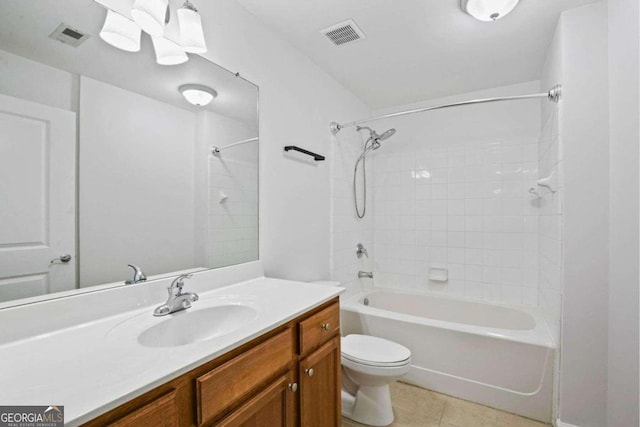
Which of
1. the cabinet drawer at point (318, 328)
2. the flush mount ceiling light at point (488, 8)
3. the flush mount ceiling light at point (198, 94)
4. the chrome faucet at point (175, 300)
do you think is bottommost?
the cabinet drawer at point (318, 328)

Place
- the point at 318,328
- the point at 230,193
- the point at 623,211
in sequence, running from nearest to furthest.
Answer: the point at 318,328, the point at 623,211, the point at 230,193

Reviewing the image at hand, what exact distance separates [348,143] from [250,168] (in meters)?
1.31

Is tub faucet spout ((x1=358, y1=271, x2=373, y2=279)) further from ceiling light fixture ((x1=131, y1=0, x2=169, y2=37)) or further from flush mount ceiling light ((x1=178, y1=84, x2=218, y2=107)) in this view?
ceiling light fixture ((x1=131, y1=0, x2=169, y2=37))

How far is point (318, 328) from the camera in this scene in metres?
1.25

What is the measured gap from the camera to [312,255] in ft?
7.23

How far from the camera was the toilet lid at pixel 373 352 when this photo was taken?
5.46 feet

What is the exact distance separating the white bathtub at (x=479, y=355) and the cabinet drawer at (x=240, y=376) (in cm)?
133

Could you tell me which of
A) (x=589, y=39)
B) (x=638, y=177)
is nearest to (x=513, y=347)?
(x=638, y=177)

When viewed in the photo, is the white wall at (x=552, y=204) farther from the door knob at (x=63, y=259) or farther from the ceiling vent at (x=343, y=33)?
the door knob at (x=63, y=259)

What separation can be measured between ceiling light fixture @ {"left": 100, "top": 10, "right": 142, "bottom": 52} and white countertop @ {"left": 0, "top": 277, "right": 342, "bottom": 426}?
1021 mm

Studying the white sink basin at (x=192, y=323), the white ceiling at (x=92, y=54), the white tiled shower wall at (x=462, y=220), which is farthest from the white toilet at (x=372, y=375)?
the white ceiling at (x=92, y=54)

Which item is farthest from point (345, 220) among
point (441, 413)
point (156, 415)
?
point (156, 415)

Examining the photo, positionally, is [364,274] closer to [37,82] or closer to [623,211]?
[623,211]

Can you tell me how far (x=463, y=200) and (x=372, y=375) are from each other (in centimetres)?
187
